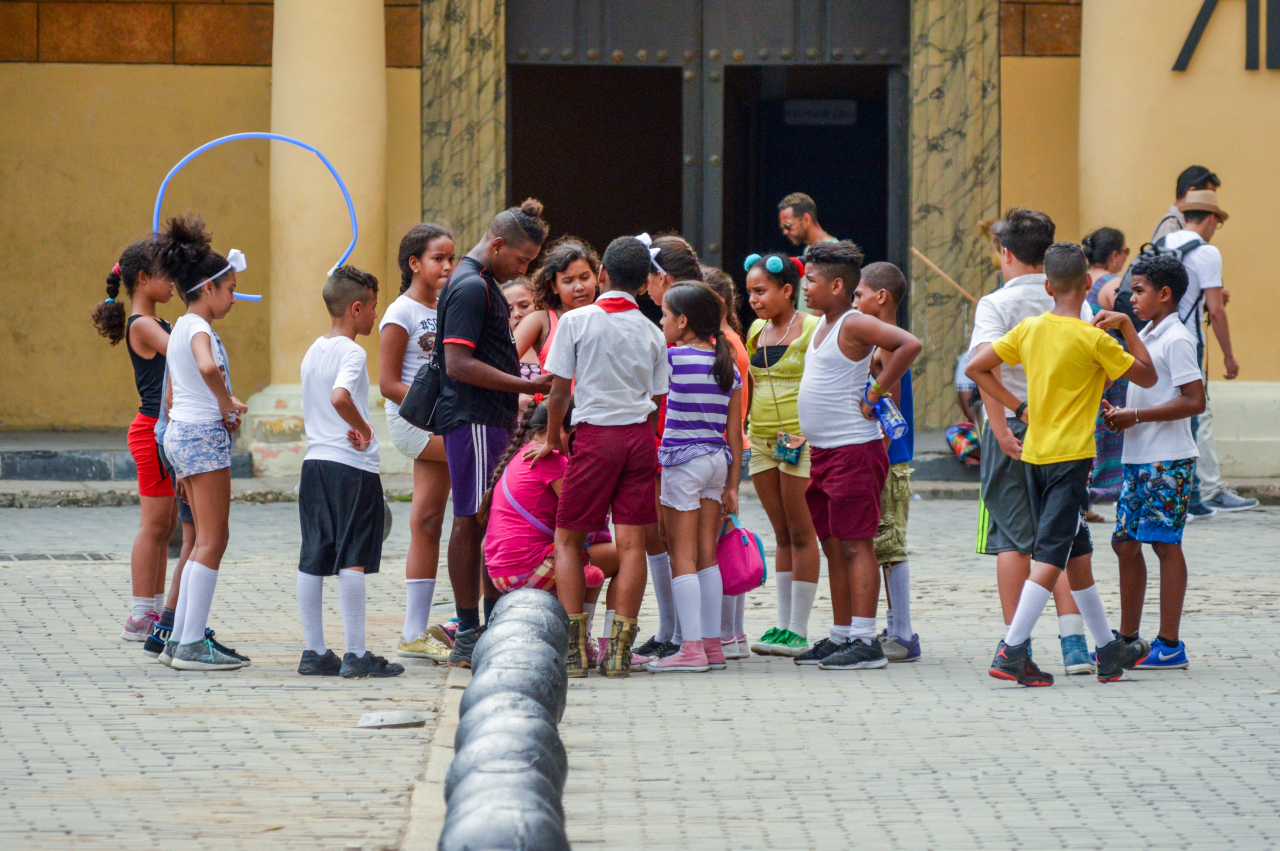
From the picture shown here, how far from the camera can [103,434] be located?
45.6 feet

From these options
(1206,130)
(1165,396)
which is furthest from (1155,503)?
(1206,130)

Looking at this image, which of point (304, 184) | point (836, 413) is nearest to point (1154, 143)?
point (304, 184)

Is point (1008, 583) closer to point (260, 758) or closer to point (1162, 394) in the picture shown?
point (1162, 394)

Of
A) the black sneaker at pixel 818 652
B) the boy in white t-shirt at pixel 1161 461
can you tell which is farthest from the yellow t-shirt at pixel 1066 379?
the black sneaker at pixel 818 652

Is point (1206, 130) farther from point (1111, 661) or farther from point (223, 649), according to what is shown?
point (223, 649)

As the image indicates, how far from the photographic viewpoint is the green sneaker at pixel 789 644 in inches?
258

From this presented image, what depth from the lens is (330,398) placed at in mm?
6152

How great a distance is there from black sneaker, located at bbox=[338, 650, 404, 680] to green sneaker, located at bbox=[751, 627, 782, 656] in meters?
1.47

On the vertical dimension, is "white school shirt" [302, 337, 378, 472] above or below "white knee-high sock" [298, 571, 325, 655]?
above

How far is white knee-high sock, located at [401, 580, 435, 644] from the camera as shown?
6.49 m

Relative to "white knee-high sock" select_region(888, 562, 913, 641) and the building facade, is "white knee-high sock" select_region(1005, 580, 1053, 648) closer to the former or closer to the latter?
"white knee-high sock" select_region(888, 562, 913, 641)

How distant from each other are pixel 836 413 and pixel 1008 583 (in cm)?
89

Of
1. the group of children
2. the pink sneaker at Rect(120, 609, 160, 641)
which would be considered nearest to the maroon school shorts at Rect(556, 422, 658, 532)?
the group of children

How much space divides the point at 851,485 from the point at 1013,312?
901mm
